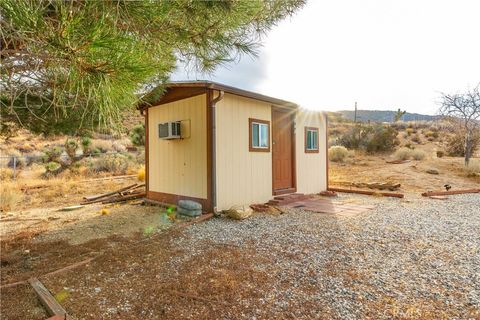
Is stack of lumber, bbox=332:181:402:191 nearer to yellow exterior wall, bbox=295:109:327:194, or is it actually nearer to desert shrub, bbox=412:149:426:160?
yellow exterior wall, bbox=295:109:327:194

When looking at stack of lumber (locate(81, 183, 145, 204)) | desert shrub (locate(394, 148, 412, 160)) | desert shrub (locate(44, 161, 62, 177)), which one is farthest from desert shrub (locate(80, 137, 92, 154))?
desert shrub (locate(394, 148, 412, 160))

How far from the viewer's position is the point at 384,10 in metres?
3.73

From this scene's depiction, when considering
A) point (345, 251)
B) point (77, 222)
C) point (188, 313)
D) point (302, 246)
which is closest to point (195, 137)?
point (77, 222)

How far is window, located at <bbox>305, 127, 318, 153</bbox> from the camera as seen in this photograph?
817 cm

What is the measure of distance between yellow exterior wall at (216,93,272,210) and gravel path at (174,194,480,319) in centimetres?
86

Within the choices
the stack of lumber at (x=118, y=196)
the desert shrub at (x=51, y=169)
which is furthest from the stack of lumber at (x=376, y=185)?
the desert shrub at (x=51, y=169)

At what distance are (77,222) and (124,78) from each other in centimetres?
482

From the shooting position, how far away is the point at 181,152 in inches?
251

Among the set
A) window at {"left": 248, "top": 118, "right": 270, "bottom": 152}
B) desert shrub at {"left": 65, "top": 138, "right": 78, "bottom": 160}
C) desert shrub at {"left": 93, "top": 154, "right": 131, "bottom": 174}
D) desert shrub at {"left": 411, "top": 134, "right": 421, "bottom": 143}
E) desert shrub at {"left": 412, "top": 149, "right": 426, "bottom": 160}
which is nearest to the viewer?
window at {"left": 248, "top": 118, "right": 270, "bottom": 152}

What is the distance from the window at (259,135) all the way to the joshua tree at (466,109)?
11363 millimetres

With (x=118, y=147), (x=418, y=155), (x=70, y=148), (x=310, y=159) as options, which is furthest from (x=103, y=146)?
(x=418, y=155)

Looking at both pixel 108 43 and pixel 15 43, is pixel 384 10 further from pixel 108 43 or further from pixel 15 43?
pixel 15 43

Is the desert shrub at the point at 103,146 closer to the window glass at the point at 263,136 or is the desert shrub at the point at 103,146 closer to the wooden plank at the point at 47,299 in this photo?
the window glass at the point at 263,136

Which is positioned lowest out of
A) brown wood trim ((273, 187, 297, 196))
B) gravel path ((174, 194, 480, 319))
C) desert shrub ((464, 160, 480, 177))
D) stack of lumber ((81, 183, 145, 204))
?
gravel path ((174, 194, 480, 319))
